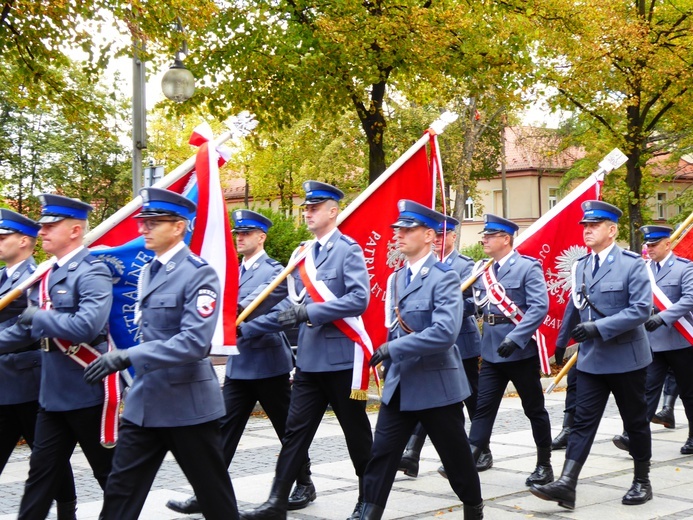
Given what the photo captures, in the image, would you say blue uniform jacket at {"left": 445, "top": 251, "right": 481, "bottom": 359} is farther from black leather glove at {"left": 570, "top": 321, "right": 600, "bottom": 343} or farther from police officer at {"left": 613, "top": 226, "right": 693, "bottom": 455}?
black leather glove at {"left": 570, "top": 321, "right": 600, "bottom": 343}

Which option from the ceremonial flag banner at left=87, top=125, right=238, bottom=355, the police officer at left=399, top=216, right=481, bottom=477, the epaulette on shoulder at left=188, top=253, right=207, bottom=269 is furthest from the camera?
the police officer at left=399, top=216, right=481, bottom=477

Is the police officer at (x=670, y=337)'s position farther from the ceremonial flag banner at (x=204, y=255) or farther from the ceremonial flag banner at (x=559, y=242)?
the ceremonial flag banner at (x=204, y=255)

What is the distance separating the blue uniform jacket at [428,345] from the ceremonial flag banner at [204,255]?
984 millimetres

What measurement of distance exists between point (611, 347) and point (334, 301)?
220cm

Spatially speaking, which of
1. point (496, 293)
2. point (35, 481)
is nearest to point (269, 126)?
point (496, 293)

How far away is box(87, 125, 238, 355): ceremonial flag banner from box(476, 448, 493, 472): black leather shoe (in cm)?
345

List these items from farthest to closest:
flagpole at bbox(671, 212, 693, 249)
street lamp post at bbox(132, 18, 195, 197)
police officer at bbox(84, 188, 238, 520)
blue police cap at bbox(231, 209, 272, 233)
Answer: street lamp post at bbox(132, 18, 195, 197) < flagpole at bbox(671, 212, 693, 249) < blue police cap at bbox(231, 209, 272, 233) < police officer at bbox(84, 188, 238, 520)

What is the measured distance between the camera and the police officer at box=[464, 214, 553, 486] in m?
7.98

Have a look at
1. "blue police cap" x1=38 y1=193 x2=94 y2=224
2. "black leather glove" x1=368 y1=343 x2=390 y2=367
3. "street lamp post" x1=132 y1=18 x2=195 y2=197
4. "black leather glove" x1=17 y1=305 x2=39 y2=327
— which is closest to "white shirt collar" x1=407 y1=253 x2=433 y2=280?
"black leather glove" x1=368 y1=343 x2=390 y2=367

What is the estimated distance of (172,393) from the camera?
5.03 m

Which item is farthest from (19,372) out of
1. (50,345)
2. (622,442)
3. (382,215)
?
(622,442)

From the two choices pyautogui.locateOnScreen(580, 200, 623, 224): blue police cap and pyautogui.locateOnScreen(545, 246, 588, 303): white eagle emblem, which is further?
pyautogui.locateOnScreen(545, 246, 588, 303): white eagle emblem

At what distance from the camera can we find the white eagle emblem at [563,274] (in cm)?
975

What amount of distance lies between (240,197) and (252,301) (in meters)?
64.3
